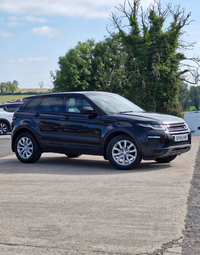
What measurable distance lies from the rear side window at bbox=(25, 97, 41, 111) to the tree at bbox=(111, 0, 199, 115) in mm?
34605

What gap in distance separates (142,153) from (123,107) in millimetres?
1551

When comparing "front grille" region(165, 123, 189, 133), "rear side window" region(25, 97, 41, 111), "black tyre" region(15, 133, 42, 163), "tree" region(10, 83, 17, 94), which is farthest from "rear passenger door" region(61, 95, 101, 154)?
"tree" region(10, 83, 17, 94)

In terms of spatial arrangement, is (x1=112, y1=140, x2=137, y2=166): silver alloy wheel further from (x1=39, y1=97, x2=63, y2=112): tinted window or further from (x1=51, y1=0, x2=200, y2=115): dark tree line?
(x1=51, y1=0, x2=200, y2=115): dark tree line

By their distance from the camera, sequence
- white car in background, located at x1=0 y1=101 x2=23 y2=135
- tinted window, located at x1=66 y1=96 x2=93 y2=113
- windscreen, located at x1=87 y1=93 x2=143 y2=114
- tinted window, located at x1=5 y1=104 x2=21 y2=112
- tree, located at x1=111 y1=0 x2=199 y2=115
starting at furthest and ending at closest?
tree, located at x1=111 y1=0 x2=199 y2=115, tinted window, located at x1=5 y1=104 x2=21 y2=112, white car in background, located at x1=0 y1=101 x2=23 y2=135, tinted window, located at x1=66 y1=96 x2=93 y2=113, windscreen, located at x1=87 y1=93 x2=143 y2=114

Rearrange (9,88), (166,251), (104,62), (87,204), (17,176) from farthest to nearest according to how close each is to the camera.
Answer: (9,88), (104,62), (17,176), (87,204), (166,251)

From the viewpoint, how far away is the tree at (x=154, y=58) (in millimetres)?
44844

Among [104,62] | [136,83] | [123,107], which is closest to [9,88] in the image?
[104,62]

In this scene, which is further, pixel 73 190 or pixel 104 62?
pixel 104 62

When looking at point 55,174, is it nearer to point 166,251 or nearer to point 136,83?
point 166,251

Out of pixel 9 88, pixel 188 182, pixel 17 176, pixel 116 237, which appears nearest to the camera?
pixel 116 237

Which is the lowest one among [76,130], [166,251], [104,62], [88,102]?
[166,251]

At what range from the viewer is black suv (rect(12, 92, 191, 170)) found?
8.81 meters

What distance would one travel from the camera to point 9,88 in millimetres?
133250

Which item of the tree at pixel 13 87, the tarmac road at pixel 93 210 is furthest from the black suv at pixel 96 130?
the tree at pixel 13 87
